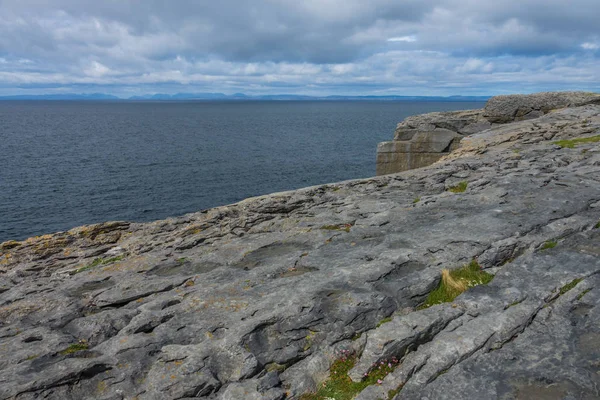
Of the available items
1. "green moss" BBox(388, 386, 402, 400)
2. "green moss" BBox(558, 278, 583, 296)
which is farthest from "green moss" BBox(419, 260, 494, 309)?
"green moss" BBox(388, 386, 402, 400)

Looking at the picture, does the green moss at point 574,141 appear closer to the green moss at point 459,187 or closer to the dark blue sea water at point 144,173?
the green moss at point 459,187

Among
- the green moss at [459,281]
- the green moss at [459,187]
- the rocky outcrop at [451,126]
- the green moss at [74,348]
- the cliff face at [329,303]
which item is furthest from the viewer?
the rocky outcrop at [451,126]

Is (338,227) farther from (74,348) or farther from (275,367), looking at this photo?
(74,348)

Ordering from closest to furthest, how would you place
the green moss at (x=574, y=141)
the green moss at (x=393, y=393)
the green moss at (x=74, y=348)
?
the green moss at (x=393, y=393), the green moss at (x=74, y=348), the green moss at (x=574, y=141)

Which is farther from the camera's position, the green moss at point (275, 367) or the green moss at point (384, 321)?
the green moss at point (384, 321)

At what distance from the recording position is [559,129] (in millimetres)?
35594

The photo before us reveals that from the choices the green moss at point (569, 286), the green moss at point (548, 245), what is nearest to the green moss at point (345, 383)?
the green moss at point (569, 286)

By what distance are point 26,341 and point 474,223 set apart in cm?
1498

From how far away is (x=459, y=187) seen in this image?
23391 millimetres

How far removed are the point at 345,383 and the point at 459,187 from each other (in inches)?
630

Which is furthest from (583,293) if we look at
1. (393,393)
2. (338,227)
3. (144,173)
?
(144,173)

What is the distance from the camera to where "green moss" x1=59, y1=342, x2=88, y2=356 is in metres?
11.6

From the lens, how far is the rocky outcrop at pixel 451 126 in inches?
1890

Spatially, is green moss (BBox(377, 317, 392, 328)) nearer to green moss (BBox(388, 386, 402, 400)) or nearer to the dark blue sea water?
Result: green moss (BBox(388, 386, 402, 400))
